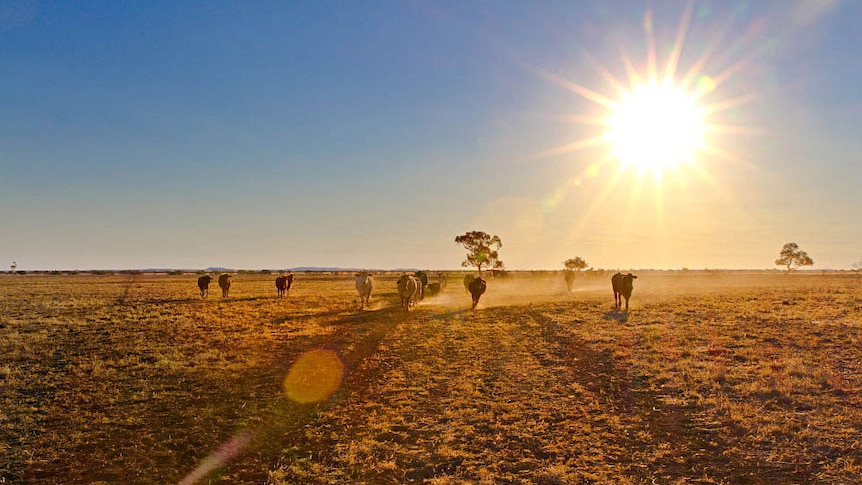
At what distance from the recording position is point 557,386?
1291cm

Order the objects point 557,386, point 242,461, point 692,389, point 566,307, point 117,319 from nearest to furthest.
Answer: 1. point 242,461
2. point 692,389
3. point 557,386
4. point 117,319
5. point 566,307

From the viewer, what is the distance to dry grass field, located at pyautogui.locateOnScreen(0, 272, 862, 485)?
26.3 feet

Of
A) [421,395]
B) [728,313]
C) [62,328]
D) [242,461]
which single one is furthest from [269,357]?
[728,313]

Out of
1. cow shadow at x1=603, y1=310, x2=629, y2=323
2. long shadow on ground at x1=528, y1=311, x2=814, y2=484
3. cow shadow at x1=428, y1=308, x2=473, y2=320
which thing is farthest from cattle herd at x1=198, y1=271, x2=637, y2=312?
long shadow on ground at x1=528, y1=311, x2=814, y2=484

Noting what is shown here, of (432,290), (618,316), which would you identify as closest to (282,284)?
(432,290)

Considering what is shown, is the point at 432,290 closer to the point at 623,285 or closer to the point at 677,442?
the point at 623,285

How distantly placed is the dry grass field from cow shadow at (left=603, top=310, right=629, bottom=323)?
→ 10.7ft

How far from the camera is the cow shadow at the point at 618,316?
2486 cm

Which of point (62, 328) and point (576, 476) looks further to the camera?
point (62, 328)

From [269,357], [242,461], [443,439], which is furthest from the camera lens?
[269,357]

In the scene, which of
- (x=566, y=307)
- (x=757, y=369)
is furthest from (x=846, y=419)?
(x=566, y=307)

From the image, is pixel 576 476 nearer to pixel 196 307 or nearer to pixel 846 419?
pixel 846 419

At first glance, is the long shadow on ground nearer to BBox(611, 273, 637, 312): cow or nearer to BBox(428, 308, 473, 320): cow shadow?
BBox(428, 308, 473, 320): cow shadow

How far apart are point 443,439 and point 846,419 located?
814 centimetres
